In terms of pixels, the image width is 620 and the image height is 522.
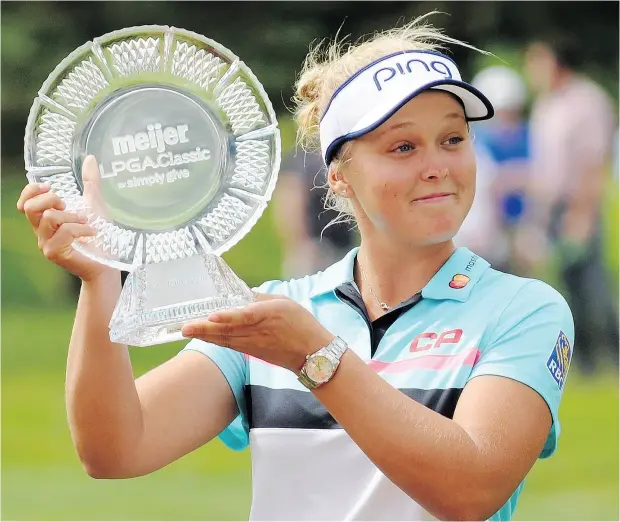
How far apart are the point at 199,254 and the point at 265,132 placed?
28 cm

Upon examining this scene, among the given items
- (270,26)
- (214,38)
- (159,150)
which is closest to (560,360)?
(159,150)

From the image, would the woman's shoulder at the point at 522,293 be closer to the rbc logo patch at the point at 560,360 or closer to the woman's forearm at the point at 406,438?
the rbc logo patch at the point at 560,360

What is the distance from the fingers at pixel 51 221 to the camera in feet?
7.95

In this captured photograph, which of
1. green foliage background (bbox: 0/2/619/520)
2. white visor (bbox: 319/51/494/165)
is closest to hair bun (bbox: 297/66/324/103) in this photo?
white visor (bbox: 319/51/494/165)

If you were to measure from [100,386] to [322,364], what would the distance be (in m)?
0.50

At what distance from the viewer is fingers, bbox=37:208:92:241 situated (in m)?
2.42

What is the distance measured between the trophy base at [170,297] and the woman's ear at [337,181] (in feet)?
1.45

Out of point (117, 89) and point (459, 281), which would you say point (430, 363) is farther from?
point (117, 89)

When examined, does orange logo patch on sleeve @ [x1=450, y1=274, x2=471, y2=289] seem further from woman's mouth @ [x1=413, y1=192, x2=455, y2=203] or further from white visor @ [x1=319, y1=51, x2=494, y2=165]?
white visor @ [x1=319, y1=51, x2=494, y2=165]

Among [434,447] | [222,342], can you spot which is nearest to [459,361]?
[434,447]

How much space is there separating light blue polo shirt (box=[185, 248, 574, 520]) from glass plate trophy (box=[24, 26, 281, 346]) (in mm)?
303

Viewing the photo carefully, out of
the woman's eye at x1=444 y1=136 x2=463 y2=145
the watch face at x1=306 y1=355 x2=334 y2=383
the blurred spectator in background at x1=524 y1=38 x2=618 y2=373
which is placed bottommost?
the blurred spectator in background at x1=524 y1=38 x2=618 y2=373

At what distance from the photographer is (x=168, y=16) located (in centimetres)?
1413

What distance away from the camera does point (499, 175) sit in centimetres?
1025
